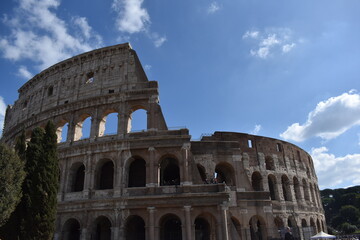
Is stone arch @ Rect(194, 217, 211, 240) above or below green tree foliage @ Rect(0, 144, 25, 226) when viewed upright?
below

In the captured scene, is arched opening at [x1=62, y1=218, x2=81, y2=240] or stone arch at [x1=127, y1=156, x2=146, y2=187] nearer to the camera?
arched opening at [x1=62, y1=218, x2=81, y2=240]

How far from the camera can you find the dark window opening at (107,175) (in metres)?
21.2

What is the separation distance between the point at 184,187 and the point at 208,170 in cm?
367

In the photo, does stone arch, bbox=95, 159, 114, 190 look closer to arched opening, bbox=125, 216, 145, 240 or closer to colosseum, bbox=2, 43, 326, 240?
colosseum, bbox=2, 43, 326, 240

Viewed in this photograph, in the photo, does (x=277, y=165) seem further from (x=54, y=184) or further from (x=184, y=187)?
(x=54, y=184)

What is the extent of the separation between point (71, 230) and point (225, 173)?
12634mm

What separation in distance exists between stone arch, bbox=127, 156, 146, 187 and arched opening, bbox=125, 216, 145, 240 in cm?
240

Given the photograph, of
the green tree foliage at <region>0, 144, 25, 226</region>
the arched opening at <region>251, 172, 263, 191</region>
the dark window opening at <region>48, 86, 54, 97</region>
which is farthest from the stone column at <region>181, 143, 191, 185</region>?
the dark window opening at <region>48, 86, 54, 97</region>

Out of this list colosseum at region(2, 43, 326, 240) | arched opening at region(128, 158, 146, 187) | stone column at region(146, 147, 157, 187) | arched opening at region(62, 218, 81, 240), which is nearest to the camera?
colosseum at region(2, 43, 326, 240)

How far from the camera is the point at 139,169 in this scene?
2100 cm

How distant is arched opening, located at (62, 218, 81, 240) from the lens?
19345 millimetres

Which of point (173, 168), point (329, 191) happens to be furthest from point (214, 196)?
point (329, 191)

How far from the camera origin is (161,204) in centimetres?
1800

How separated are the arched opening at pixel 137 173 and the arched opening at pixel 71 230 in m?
4.77
